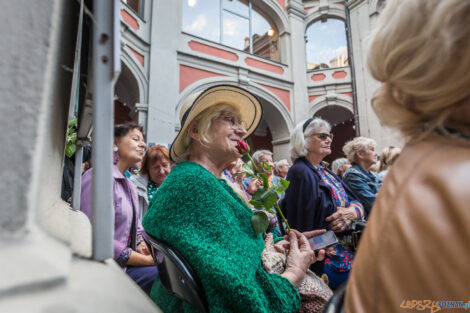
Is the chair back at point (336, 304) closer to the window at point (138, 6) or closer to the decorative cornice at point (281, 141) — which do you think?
the window at point (138, 6)

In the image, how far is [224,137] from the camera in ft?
4.81

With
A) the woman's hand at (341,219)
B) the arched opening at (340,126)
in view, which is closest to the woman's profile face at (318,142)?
the woman's hand at (341,219)

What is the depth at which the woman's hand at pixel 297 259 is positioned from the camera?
45.5 inches

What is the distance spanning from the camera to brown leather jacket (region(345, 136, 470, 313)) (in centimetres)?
44

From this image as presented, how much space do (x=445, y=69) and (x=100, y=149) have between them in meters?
0.69

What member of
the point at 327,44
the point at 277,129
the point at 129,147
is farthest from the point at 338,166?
the point at 327,44

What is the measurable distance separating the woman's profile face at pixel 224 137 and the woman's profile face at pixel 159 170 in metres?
1.38

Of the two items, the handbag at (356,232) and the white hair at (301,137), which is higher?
the white hair at (301,137)

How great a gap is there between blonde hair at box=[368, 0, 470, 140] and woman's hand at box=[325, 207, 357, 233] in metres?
1.59

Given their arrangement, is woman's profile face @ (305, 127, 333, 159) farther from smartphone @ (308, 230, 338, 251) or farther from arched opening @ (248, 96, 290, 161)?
arched opening @ (248, 96, 290, 161)

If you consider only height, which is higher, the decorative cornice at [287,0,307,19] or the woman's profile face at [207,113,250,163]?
the decorative cornice at [287,0,307,19]

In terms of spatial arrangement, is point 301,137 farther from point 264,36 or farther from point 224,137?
point 264,36

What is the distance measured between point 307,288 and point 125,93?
705cm

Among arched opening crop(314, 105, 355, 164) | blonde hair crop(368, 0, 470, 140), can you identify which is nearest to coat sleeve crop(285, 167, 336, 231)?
blonde hair crop(368, 0, 470, 140)
